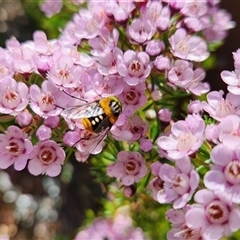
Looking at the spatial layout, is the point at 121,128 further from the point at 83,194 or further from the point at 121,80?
the point at 83,194

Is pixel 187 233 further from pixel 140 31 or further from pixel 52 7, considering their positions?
pixel 52 7

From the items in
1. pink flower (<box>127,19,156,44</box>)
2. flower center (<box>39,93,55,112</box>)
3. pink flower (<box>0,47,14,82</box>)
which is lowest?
pink flower (<box>127,19,156,44</box>)

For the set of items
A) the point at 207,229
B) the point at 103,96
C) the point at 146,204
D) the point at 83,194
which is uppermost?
the point at 103,96

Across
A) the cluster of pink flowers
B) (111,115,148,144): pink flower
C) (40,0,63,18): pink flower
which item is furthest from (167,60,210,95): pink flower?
(40,0,63,18): pink flower

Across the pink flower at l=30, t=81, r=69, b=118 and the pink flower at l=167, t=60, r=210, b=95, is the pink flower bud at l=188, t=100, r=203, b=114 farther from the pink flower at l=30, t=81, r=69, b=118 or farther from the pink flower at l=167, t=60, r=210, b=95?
the pink flower at l=30, t=81, r=69, b=118

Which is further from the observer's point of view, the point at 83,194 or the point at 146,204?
the point at 83,194

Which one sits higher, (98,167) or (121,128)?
(121,128)

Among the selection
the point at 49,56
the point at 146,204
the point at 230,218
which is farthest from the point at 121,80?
the point at 146,204
